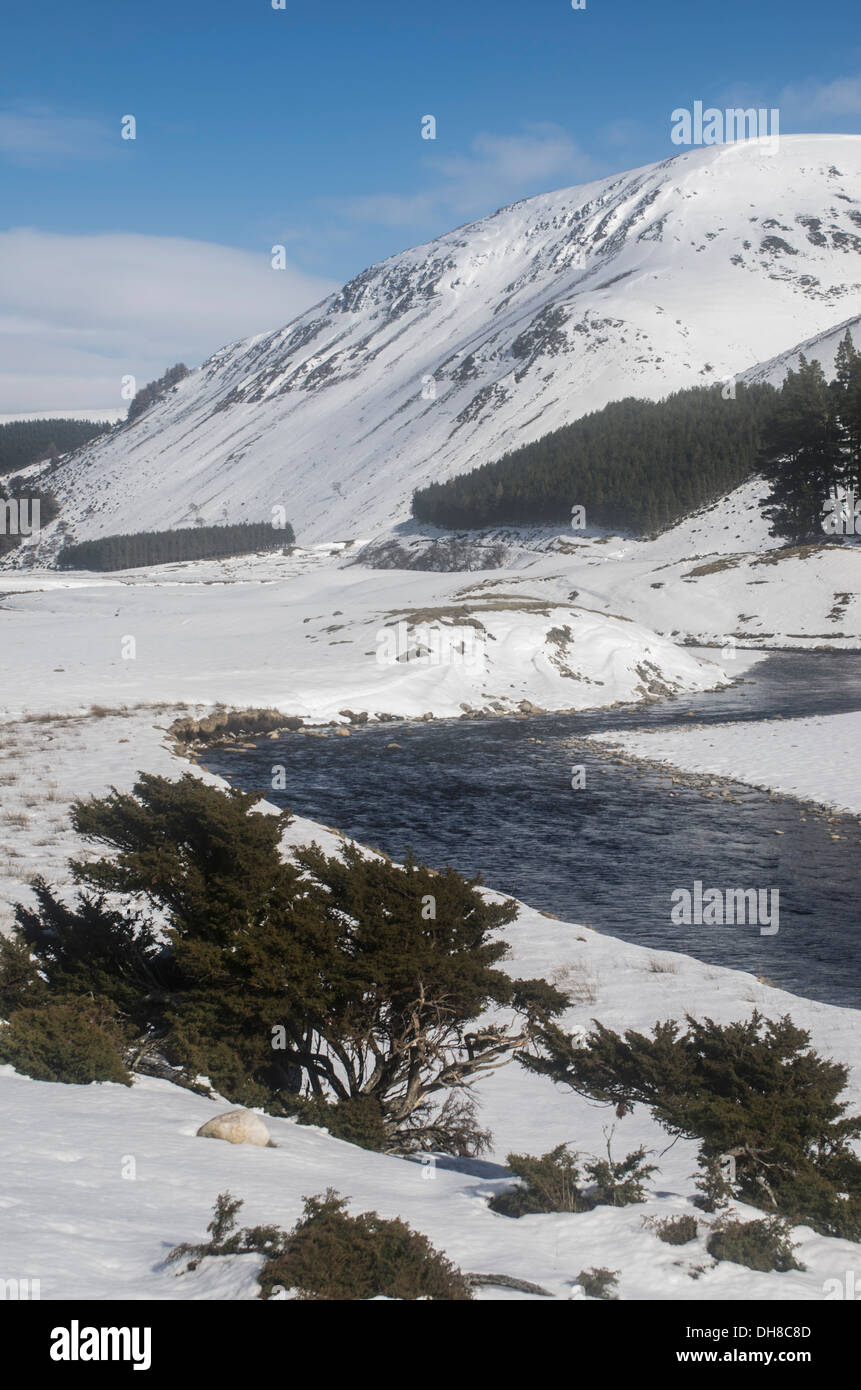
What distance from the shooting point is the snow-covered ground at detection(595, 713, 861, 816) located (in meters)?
25.3

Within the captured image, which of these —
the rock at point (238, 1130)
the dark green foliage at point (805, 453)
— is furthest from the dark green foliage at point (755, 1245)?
the dark green foliage at point (805, 453)

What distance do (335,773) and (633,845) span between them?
10711 millimetres

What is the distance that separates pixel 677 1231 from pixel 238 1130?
3572mm

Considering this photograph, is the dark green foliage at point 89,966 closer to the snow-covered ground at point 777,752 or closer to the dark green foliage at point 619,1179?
the dark green foliage at point 619,1179

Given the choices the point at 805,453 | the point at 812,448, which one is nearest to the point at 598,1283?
the point at 812,448

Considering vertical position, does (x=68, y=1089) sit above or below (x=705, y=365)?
below

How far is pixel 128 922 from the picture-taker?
1101 cm

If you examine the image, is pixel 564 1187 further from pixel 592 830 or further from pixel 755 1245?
pixel 592 830

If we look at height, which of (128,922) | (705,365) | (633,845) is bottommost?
(633,845)

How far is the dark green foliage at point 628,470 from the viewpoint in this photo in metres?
106

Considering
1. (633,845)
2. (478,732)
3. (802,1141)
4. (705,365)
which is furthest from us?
(705,365)

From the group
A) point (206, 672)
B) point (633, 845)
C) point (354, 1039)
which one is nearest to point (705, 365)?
point (206, 672)
